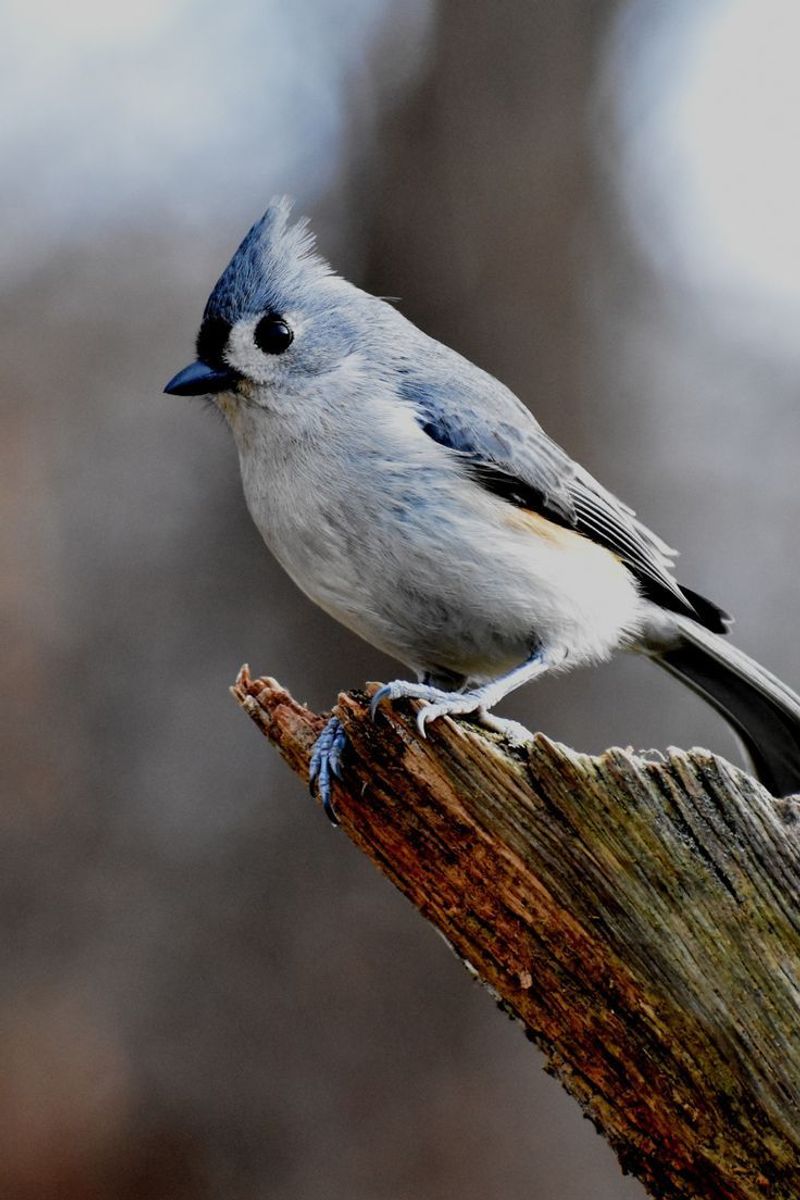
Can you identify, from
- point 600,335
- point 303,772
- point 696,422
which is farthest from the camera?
point 696,422

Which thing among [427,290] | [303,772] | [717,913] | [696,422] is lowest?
[717,913]

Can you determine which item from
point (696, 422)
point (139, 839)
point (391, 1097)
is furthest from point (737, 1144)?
point (696, 422)

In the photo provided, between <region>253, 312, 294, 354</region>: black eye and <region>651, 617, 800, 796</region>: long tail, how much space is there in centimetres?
132

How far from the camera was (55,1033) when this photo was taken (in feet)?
16.6

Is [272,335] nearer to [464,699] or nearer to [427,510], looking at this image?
[427,510]

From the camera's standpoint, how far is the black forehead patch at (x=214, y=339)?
3053 millimetres

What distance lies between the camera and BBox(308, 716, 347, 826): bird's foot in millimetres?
2424

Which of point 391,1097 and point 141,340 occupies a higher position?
point 141,340

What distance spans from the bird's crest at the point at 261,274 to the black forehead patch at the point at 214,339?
0.7 inches

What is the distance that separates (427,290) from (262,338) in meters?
2.15

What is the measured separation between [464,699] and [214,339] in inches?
46.7

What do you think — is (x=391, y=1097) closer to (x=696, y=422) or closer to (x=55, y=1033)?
(x=55, y=1033)

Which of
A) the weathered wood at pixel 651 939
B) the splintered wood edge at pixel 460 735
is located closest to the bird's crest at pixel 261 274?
the splintered wood edge at pixel 460 735

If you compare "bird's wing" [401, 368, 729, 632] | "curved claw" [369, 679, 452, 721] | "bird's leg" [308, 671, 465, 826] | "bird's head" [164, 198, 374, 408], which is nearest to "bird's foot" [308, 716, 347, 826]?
"bird's leg" [308, 671, 465, 826]
